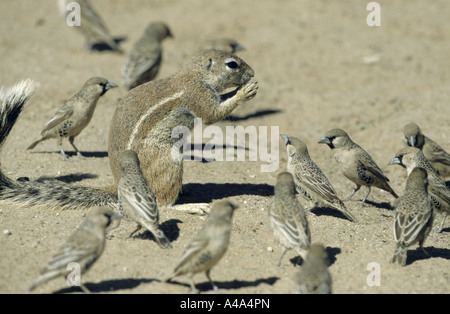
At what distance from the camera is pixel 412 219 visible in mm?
7074

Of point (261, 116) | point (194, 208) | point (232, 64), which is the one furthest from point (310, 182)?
point (261, 116)

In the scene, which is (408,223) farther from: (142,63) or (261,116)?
(142,63)

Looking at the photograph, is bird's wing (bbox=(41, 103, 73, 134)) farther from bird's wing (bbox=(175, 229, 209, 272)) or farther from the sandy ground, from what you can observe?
bird's wing (bbox=(175, 229, 209, 272))

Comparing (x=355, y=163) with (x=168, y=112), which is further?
(x=355, y=163)

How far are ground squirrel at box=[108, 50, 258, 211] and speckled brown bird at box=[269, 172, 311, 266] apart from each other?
6.09ft

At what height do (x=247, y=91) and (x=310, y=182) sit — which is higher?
(x=247, y=91)

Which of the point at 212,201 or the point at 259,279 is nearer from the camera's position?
the point at 259,279

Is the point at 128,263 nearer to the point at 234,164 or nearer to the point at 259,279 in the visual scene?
the point at 259,279

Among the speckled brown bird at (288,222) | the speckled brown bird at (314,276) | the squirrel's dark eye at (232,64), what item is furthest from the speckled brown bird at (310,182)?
the speckled brown bird at (314,276)

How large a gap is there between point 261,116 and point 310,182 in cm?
558

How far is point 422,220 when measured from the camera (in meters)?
7.09

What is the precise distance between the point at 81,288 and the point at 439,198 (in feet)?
17.3

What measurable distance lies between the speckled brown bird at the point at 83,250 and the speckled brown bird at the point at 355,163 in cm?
416

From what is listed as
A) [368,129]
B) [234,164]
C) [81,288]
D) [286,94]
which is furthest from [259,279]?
[286,94]
